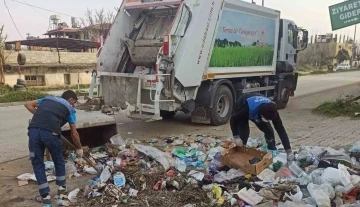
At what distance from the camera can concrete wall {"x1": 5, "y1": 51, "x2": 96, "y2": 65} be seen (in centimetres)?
1937

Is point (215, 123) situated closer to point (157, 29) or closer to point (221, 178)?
point (157, 29)

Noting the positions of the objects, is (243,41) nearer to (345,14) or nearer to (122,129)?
(345,14)

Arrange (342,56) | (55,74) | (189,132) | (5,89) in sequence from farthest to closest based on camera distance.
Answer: (342,56), (55,74), (5,89), (189,132)

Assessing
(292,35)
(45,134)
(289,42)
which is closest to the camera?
(45,134)

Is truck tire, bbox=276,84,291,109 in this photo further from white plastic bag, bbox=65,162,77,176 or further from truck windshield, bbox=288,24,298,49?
white plastic bag, bbox=65,162,77,176

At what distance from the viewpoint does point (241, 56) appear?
9000 millimetres

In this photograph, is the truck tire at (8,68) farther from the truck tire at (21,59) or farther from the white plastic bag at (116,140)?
the white plastic bag at (116,140)

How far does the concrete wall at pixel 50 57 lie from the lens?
19372mm

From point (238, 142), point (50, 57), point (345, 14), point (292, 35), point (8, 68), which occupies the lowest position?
point (238, 142)

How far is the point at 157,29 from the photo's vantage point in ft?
26.8

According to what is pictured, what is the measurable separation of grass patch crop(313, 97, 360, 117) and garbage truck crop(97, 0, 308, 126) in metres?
1.88

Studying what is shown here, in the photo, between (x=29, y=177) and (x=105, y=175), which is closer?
(x=105, y=175)

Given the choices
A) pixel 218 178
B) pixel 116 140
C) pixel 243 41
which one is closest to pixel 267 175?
pixel 218 178

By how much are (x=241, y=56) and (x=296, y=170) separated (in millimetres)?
4886
